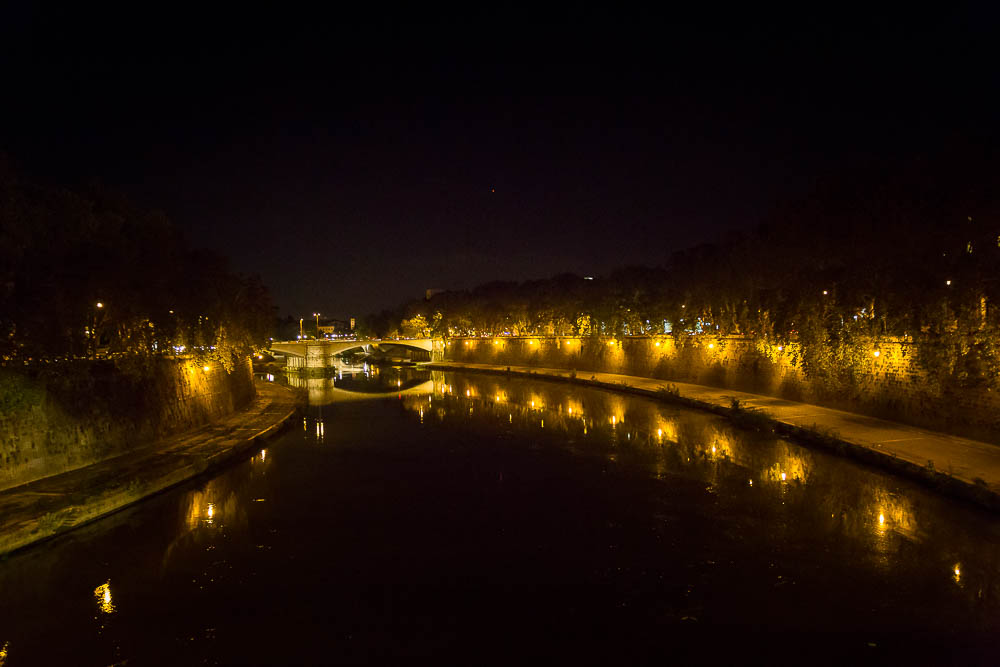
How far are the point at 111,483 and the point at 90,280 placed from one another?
401 cm

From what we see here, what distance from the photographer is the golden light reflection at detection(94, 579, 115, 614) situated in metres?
7.18

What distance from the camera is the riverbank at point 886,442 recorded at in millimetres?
10617

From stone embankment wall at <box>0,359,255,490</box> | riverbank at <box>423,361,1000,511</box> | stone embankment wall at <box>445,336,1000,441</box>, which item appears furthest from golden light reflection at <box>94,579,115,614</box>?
stone embankment wall at <box>445,336,1000,441</box>

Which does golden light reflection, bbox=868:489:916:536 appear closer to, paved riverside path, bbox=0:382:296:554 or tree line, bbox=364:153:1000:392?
tree line, bbox=364:153:1000:392

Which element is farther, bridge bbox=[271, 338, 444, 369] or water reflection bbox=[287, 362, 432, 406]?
bridge bbox=[271, 338, 444, 369]

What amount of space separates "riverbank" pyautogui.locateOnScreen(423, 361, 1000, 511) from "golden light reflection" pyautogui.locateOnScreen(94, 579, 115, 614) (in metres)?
13.3

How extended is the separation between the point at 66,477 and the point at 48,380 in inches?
76.6

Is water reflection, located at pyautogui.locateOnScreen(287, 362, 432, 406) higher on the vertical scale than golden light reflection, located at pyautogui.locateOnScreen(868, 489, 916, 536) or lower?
lower

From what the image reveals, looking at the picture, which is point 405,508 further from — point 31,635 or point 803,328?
point 803,328

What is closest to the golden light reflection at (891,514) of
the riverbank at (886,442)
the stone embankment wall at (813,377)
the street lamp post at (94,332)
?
the riverbank at (886,442)

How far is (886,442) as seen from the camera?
13742 millimetres

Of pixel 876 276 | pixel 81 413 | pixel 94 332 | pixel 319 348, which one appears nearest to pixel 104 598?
pixel 81 413

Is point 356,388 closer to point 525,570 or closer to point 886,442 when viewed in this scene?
point 886,442

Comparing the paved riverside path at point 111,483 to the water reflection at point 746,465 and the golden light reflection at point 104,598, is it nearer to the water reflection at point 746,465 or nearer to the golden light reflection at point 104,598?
the golden light reflection at point 104,598
